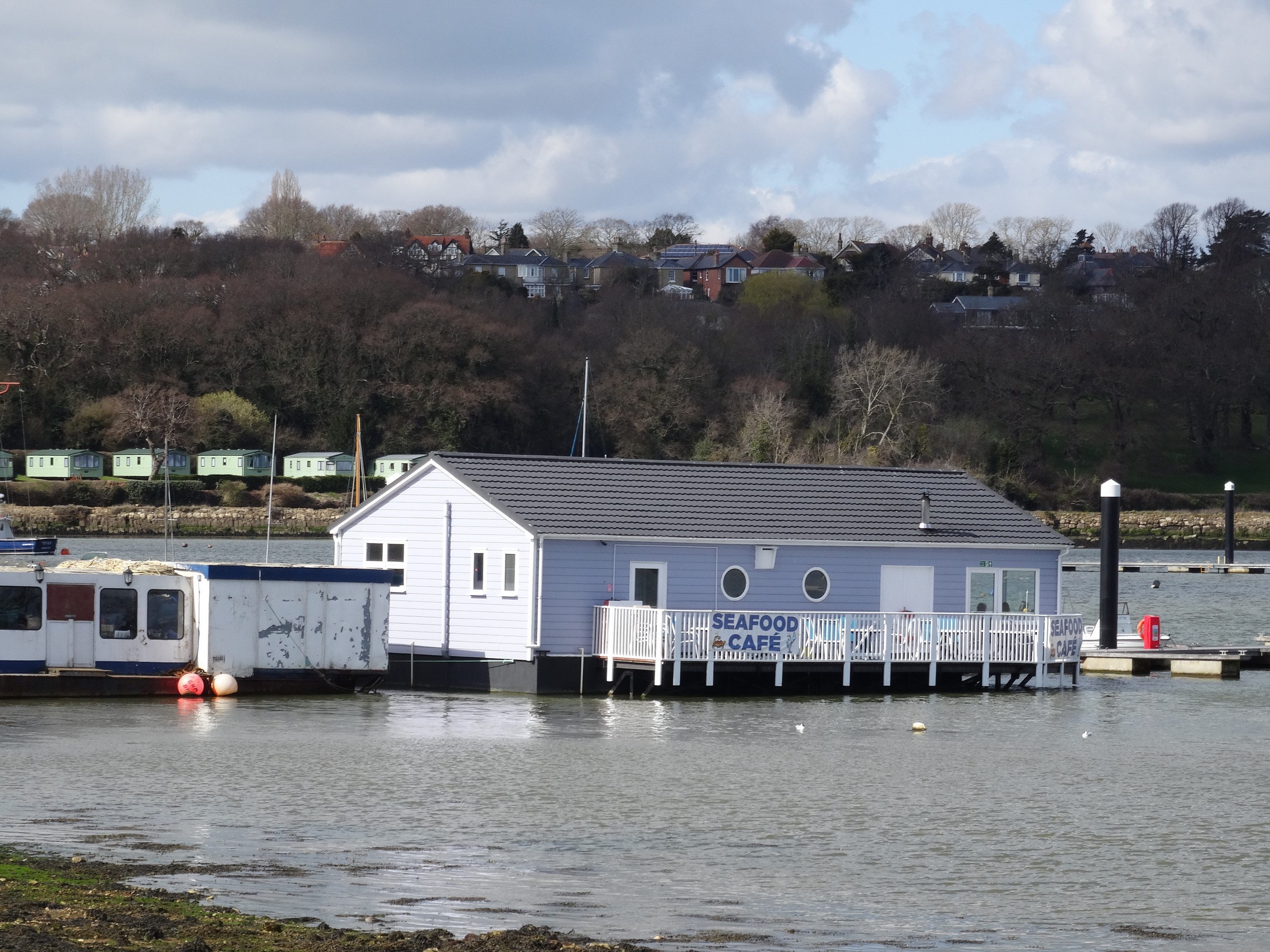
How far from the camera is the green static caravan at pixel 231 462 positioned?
103750 mm

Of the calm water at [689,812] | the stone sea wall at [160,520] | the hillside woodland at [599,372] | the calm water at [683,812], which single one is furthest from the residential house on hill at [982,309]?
the calm water at [683,812]

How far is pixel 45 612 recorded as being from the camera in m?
28.5

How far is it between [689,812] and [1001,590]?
15168mm

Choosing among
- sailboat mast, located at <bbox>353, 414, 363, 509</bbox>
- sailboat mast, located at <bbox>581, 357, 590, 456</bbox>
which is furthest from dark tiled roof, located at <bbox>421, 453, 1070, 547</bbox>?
sailboat mast, located at <bbox>581, 357, 590, 456</bbox>

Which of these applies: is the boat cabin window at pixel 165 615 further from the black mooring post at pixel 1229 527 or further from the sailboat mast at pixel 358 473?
the black mooring post at pixel 1229 527

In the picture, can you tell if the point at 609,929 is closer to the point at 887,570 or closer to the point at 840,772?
the point at 840,772

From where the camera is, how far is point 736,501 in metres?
33.0

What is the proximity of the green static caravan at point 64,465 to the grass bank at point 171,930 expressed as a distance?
293ft

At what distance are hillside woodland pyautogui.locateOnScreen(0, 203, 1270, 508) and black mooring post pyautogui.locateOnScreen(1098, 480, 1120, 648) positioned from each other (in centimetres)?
5644

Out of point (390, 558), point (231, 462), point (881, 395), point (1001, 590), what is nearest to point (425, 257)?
point (231, 462)

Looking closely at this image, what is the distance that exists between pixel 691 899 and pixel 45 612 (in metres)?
16.4

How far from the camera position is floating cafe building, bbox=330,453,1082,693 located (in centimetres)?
3048

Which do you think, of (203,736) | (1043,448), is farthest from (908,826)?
(1043,448)

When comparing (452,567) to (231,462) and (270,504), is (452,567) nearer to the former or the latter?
(270,504)
